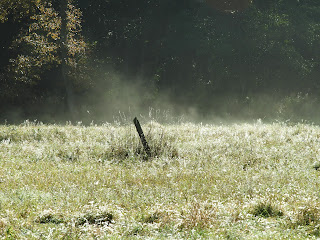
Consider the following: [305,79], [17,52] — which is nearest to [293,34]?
[305,79]

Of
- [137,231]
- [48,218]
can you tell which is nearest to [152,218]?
[137,231]

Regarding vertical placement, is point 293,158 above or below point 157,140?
below

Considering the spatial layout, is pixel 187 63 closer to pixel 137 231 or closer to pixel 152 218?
pixel 152 218

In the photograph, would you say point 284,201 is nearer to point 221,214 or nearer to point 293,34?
point 221,214

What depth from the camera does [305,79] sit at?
31688mm

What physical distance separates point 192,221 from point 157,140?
6008 millimetres

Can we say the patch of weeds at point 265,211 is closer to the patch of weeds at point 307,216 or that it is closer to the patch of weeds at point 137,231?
the patch of weeds at point 307,216

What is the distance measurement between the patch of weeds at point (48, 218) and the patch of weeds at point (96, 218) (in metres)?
0.29

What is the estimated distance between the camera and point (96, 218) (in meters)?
5.82

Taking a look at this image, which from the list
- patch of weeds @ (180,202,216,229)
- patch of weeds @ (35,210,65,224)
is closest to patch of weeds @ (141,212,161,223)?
patch of weeds @ (180,202,216,229)

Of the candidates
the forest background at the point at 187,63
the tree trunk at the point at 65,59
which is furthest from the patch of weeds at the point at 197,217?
the forest background at the point at 187,63

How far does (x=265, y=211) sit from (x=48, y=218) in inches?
119

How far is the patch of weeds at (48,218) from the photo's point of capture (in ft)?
18.9

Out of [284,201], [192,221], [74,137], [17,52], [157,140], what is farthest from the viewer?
[17,52]
